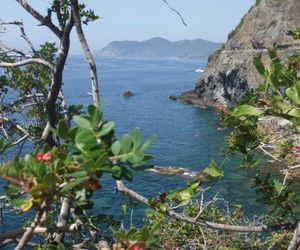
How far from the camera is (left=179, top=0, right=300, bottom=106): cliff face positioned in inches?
2734

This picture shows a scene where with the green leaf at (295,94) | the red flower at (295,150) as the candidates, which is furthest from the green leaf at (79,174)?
the red flower at (295,150)

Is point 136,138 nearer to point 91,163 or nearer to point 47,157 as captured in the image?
point 91,163

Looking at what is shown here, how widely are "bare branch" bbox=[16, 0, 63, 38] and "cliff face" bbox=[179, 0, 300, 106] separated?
62233mm

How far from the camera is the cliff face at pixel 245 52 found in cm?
6944

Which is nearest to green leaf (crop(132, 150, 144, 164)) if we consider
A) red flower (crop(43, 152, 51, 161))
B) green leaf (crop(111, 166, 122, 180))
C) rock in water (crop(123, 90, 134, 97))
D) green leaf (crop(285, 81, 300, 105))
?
green leaf (crop(111, 166, 122, 180))

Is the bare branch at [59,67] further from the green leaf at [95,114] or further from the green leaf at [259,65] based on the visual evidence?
the green leaf at [95,114]

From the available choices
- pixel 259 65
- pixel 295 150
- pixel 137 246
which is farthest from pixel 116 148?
pixel 295 150

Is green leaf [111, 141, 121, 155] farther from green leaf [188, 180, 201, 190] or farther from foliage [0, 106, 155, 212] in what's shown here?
green leaf [188, 180, 201, 190]

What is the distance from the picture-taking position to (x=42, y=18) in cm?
492

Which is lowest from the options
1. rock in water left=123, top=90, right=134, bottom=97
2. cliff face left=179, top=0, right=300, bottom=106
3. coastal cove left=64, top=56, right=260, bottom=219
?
coastal cove left=64, top=56, right=260, bottom=219

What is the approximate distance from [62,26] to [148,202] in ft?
8.06

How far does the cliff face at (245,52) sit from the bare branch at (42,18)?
204 ft

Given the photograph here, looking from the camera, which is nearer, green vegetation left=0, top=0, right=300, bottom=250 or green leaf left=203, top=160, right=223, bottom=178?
green vegetation left=0, top=0, right=300, bottom=250

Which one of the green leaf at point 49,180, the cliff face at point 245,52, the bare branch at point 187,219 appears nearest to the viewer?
the green leaf at point 49,180
